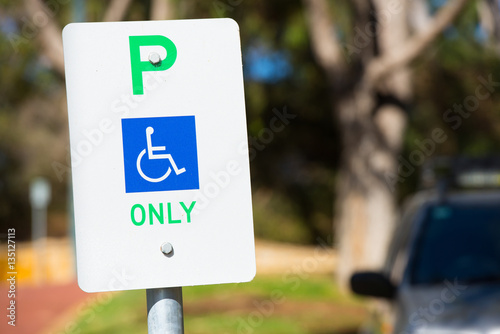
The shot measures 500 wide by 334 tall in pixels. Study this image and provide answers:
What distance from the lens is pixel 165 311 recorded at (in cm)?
222

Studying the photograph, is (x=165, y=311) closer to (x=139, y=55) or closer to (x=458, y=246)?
(x=139, y=55)

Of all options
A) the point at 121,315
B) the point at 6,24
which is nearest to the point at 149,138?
the point at 121,315

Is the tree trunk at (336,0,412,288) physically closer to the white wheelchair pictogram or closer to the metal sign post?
the metal sign post

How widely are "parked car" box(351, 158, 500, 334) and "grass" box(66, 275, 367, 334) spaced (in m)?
5.74

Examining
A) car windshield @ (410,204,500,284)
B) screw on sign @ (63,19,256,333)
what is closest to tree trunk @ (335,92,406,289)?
car windshield @ (410,204,500,284)

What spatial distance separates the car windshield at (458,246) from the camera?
15.8 ft

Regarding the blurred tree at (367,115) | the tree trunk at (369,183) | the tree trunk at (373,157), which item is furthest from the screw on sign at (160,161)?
the tree trunk at (369,183)

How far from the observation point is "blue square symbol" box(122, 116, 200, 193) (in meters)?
2.23

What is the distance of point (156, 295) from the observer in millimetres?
2246

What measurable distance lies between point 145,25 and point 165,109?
0.81ft

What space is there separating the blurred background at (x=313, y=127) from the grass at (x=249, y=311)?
43mm

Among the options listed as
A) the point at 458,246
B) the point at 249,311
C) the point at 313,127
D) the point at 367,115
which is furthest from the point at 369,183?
the point at 458,246

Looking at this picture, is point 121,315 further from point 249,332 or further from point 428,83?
point 428,83

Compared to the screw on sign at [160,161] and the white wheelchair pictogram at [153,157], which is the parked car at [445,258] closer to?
the screw on sign at [160,161]
